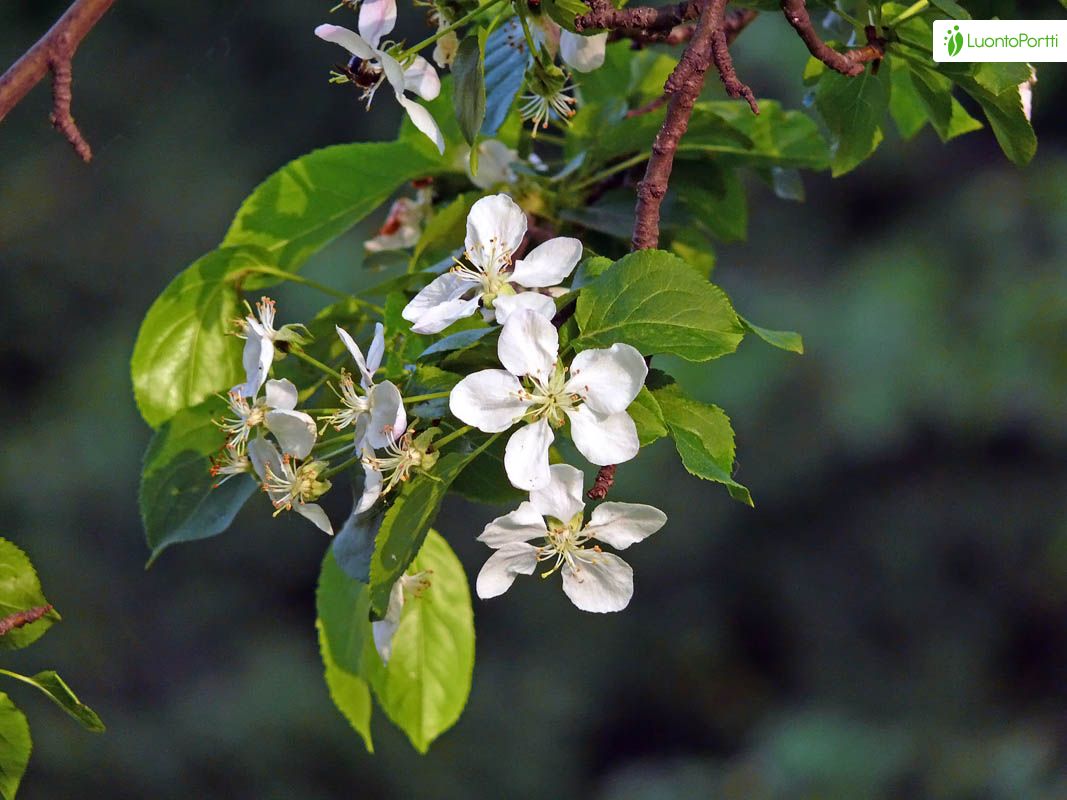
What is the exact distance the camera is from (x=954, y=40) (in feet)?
1.88

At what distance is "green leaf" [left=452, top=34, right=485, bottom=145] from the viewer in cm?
53

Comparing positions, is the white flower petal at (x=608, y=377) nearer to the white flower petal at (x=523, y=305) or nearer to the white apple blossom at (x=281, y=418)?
the white flower petal at (x=523, y=305)

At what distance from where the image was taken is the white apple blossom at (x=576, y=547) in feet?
1.68

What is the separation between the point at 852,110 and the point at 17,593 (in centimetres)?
47

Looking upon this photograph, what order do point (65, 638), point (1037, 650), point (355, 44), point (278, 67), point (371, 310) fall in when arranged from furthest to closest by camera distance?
point (278, 67), point (65, 638), point (1037, 650), point (371, 310), point (355, 44)

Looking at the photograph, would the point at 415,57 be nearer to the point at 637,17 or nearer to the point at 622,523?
the point at 637,17

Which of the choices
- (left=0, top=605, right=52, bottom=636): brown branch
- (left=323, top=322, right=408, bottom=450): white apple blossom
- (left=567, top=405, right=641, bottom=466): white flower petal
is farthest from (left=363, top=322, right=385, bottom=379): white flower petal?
(left=0, top=605, right=52, bottom=636): brown branch

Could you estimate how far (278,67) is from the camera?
12.6ft

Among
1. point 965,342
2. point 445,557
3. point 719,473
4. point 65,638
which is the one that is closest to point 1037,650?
point 965,342

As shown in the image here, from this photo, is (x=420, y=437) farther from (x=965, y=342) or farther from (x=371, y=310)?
(x=965, y=342)

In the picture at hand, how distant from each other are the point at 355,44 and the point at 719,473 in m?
0.26

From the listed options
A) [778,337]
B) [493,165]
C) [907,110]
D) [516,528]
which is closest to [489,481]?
[516,528]

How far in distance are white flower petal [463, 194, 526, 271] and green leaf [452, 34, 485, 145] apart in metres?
0.03

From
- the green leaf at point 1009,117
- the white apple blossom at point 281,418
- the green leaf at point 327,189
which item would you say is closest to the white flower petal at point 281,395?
the white apple blossom at point 281,418
